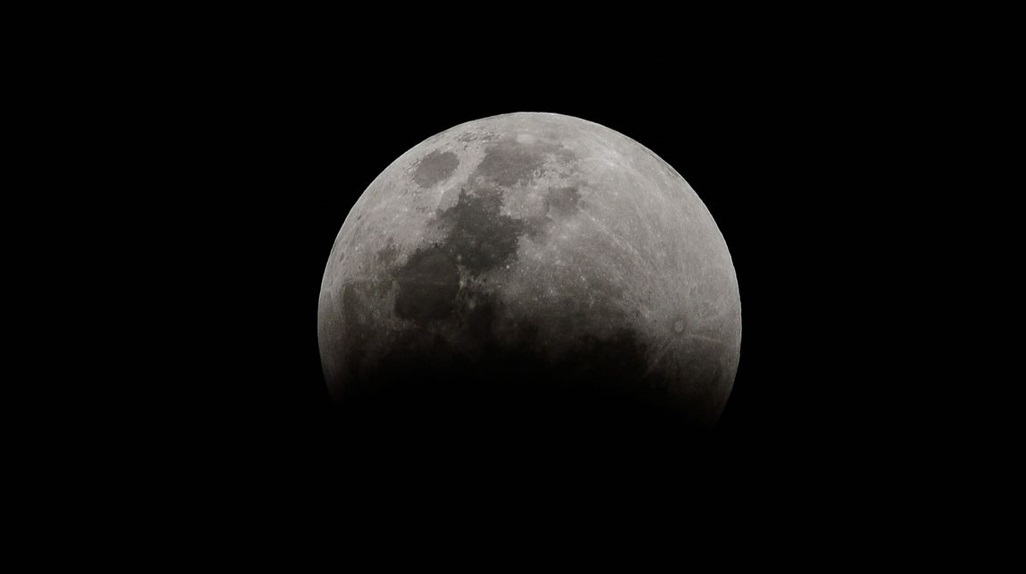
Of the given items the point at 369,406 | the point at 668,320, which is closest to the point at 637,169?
the point at 668,320

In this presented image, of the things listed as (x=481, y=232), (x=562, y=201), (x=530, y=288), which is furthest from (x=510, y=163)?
(x=530, y=288)

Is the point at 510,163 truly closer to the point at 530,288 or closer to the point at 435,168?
the point at 435,168

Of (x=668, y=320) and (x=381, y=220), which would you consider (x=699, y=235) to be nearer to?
(x=668, y=320)

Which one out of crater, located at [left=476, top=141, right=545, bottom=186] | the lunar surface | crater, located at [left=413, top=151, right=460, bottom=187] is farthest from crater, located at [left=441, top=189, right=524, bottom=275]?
crater, located at [left=413, top=151, right=460, bottom=187]

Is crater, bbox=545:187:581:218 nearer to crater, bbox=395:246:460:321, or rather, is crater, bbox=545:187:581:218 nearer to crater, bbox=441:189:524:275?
crater, bbox=441:189:524:275

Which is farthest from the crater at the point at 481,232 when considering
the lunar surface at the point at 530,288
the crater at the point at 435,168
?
the crater at the point at 435,168

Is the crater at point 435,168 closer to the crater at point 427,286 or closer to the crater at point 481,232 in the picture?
the crater at point 481,232
